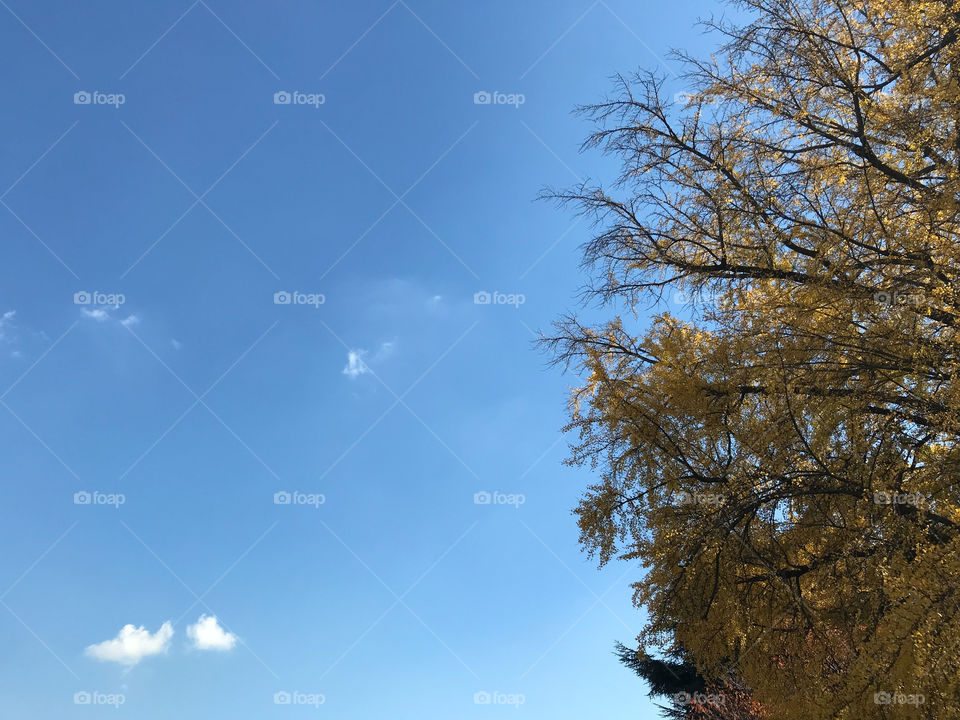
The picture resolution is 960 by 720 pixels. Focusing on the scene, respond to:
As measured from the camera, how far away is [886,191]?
7.90 m

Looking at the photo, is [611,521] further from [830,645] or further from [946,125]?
[946,125]

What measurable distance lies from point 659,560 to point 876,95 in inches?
233

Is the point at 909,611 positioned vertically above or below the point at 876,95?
below

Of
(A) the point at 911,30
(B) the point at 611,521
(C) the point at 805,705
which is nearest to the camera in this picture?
(C) the point at 805,705

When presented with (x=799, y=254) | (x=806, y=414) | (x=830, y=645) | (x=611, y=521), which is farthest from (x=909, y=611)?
(x=611, y=521)

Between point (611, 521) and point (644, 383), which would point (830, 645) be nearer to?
point (611, 521)

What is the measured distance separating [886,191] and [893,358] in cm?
225

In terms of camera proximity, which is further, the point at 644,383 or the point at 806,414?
the point at 644,383

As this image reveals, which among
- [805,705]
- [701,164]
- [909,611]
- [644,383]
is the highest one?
[701,164]

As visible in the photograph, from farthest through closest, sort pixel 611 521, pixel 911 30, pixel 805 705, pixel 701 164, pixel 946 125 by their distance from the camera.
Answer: pixel 611 521
pixel 701 164
pixel 911 30
pixel 946 125
pixel 805 705

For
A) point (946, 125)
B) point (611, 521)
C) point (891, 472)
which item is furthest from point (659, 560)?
point (946, 125)

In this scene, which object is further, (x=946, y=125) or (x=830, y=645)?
(x=830, y=645)

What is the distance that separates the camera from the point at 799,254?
27.8ft

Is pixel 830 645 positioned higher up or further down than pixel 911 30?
further down
